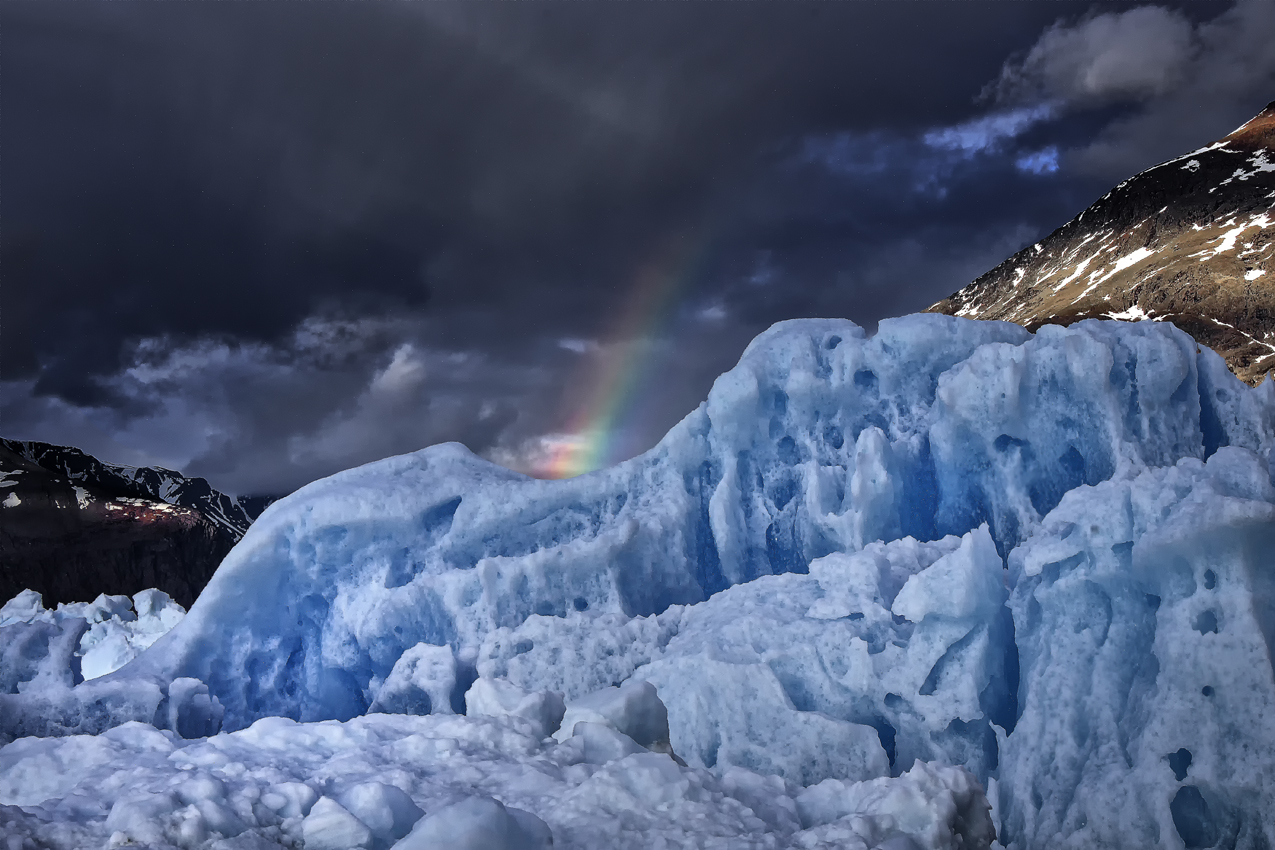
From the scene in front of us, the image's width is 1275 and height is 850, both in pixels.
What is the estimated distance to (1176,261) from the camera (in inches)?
4232

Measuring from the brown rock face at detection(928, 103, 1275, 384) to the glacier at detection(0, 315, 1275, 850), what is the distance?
222 ft

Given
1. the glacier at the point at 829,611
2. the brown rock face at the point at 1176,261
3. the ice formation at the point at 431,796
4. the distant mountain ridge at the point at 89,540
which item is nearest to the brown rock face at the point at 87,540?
the distant mountain ridge at the point at 89,540

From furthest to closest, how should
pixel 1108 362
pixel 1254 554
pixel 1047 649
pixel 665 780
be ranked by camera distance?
pixel 1108 362
pixel 1047 649
pixel 1254 554
pixel 665 780

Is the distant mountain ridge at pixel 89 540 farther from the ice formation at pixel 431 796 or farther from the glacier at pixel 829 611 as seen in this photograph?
the ice formation at pixel 431 796

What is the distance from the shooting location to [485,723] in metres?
9.23

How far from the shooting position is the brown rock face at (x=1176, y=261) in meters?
90.9

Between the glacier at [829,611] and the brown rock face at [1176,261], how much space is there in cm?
6781

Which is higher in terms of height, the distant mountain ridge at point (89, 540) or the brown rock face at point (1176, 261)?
the brown rock face at point (1176, 261)

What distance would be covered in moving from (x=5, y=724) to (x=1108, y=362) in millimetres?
20872

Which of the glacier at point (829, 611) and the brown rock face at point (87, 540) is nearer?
the glacier at point (829, 611)

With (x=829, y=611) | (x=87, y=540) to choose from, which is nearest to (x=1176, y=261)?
(x=829, y=611)

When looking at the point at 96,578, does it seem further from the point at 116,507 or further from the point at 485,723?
the point at 485,723

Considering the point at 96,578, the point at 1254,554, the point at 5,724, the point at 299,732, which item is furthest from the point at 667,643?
the point at 96,578

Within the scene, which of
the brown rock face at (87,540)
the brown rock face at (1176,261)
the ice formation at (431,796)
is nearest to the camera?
the ice formation at (431,796)
